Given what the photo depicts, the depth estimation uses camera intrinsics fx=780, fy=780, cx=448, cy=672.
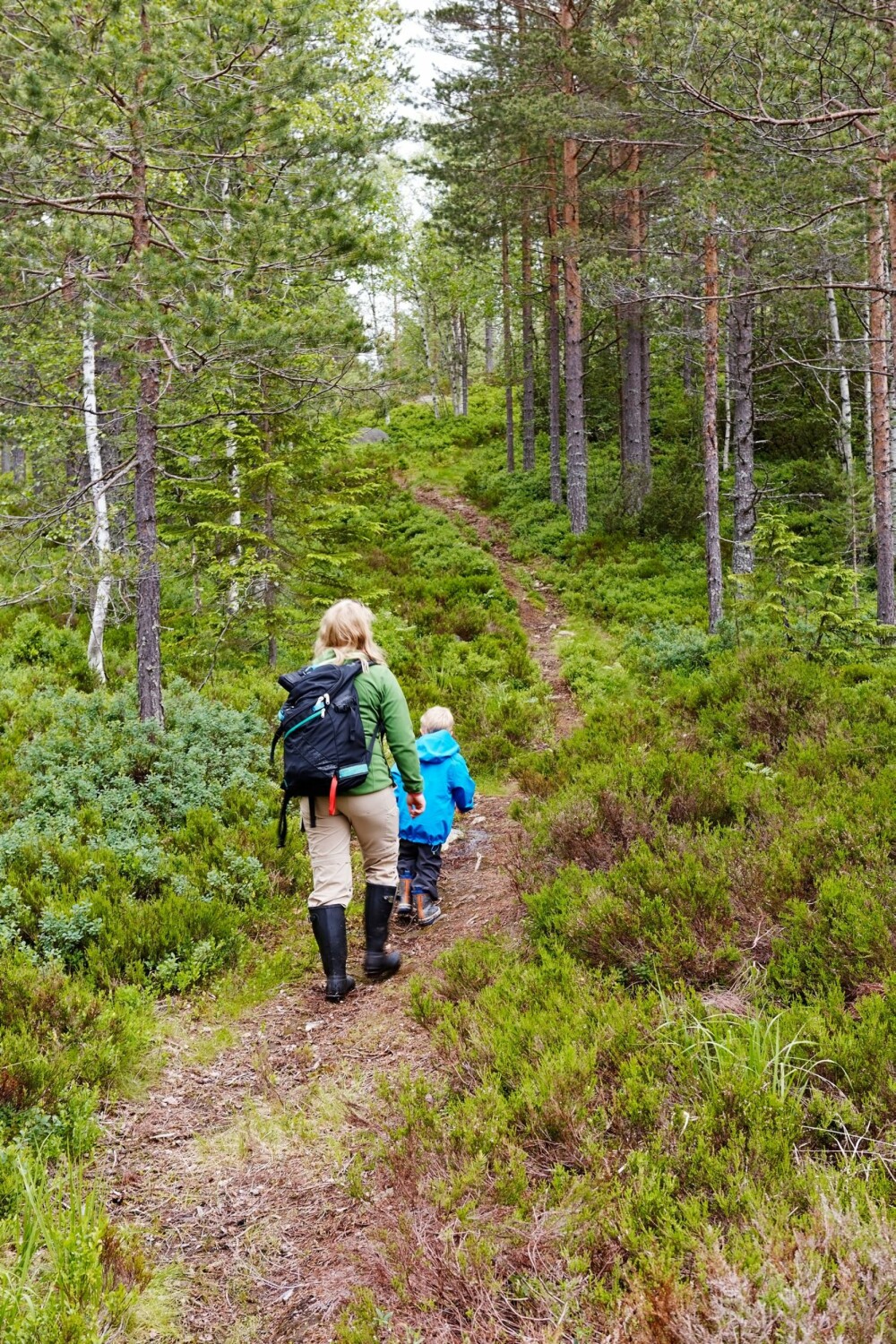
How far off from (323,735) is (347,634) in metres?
0.73

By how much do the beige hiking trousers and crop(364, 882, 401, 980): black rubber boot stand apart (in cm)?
8

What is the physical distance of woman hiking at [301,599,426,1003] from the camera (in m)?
4.86

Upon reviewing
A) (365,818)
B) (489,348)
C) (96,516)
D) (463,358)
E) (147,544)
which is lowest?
(365,818)

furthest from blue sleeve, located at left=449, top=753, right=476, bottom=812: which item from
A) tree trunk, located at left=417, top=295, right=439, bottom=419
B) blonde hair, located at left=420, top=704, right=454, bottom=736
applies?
tree trunk, located at left=417, top=295, right=439, bottom=419

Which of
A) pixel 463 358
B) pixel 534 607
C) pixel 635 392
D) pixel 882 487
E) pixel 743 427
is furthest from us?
pixel 463 358

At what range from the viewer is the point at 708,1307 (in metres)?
2.09

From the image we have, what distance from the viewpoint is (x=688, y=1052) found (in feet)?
10.6

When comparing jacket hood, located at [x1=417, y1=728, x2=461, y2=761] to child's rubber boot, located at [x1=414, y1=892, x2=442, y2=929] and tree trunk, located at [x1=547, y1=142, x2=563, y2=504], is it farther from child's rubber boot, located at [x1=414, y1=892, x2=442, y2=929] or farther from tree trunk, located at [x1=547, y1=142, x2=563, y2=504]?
tree trunk, located at [x1=547, y1=142, x2=563, y2=504]

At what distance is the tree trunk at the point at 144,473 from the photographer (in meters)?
7.02

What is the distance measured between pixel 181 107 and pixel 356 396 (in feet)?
9.49

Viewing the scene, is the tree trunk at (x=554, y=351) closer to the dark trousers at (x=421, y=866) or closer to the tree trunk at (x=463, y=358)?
the tree trunk at (x=463, y=358)

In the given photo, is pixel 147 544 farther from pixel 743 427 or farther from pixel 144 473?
pixel 743 427

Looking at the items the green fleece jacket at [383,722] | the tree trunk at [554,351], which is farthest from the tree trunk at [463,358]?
the green fleece jacket at [383,722]

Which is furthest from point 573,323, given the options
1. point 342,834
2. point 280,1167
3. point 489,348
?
point 489,348
